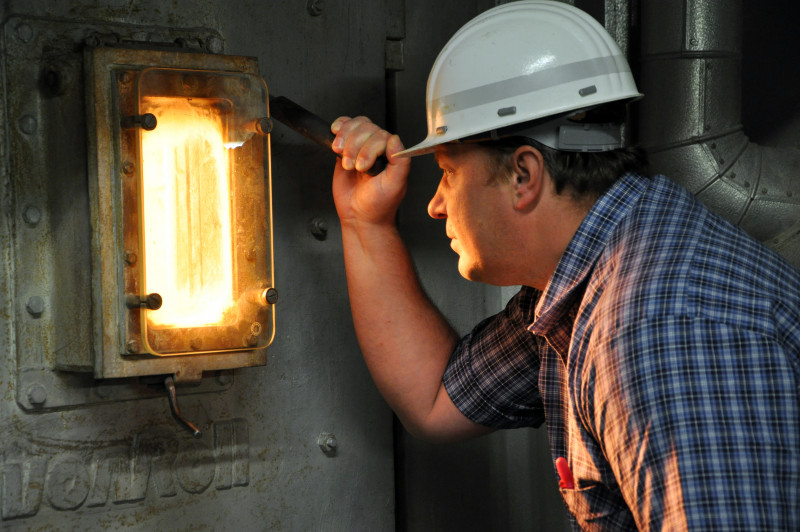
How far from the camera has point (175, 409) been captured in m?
1.21

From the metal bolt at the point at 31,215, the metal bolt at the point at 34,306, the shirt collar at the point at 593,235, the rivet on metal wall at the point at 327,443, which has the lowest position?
the rivet on metal wall at the point at 327,443

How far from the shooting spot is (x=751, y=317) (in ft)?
3.09

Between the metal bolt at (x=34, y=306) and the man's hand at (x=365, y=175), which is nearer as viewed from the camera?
the metal bolt at (x=34, y=306)

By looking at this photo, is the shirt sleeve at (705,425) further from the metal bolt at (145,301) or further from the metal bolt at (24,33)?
the metal bolt at (24,33)

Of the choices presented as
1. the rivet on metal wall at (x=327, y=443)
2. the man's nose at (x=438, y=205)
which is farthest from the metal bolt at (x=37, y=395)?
the man's nose at (x=438, y=205)

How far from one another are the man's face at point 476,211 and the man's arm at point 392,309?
11cm

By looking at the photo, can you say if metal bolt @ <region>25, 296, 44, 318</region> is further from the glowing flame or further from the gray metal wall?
the glowing flame

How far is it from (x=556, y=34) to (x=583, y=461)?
580mm

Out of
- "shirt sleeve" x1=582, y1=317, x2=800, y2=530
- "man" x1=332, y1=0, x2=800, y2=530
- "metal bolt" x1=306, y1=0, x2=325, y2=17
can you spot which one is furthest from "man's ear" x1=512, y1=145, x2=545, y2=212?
"metal bolt" x1=306, y1=0, x2=325, y2=17

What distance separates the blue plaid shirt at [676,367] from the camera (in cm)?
87

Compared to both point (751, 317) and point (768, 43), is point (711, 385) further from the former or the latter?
point (768, 43)

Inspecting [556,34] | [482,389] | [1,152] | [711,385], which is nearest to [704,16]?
[556,34]

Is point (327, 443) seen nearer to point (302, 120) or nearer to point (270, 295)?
point (270, 295)

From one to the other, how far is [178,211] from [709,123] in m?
0.99
